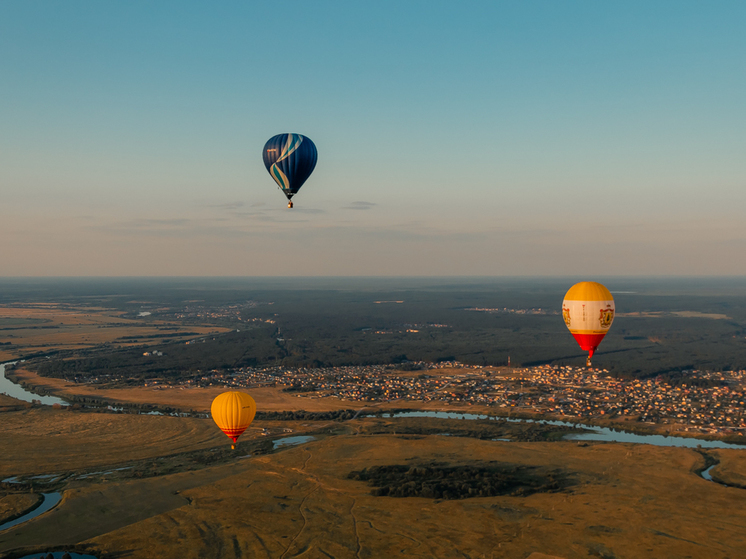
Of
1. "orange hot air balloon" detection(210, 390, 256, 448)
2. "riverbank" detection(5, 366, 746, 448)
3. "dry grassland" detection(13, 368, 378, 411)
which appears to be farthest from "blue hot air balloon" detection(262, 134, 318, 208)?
"dry grassland" detection(13, 368, 378, 411)

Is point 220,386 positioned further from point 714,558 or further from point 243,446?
point 714,558

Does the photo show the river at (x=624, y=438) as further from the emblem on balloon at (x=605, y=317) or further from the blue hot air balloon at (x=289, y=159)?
the blue hot air balloon at (x=289, y=159)

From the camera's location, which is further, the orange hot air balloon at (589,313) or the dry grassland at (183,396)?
the dry grassland at (183,396)

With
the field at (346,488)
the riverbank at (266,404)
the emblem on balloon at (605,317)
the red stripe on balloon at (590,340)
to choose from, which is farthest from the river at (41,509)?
the emblem on balloon at (605,317)

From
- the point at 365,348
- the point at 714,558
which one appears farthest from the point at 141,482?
the point at 365,348

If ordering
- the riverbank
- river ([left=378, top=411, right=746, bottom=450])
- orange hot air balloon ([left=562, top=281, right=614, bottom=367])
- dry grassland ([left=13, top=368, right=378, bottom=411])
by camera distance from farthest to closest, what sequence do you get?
dry grassland ([left=13, top=368, right=378, bottom=411])
the riverbank
river ([left=378, top=411, right=746, bottom=450])
orange hot air balloon ([left=562, top=281, right=614, bottom=367])

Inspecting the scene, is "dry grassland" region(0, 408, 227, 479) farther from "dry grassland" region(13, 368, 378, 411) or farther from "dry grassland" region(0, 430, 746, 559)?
"dry grassland" region(13, 368, 378, 411)
